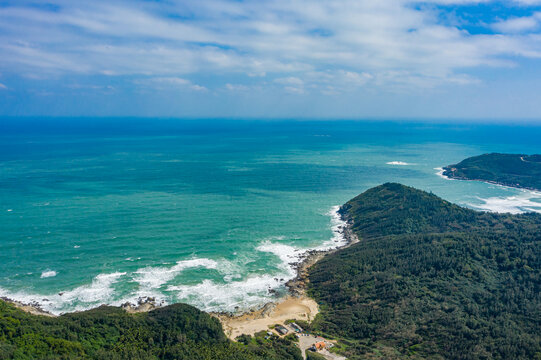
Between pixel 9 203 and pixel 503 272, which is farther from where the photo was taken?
pixel 9 203

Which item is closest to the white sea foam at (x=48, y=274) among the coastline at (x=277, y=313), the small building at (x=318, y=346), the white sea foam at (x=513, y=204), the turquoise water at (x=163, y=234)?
the turquoise water at (x=163, y=234)

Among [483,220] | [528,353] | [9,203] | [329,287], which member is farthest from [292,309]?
[9,203]

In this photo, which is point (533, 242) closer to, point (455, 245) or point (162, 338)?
point (455, 245)

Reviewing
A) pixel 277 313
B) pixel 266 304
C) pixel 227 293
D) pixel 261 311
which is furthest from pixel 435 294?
pixel 227 293

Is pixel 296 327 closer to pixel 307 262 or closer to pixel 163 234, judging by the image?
pixel 307 262

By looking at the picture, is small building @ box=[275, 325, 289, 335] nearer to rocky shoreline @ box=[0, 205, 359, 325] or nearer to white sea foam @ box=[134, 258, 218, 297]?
rocky shoreline @ box=[0, 205, 359, 325]
